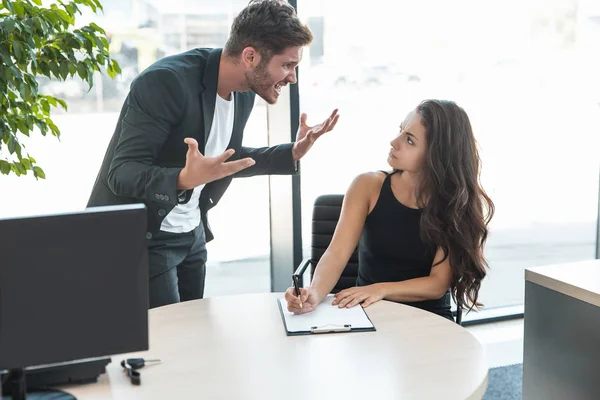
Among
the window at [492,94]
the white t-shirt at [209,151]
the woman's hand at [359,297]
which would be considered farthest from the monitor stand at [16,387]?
the window at [492,94]

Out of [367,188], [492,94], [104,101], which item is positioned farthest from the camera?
[492,94]

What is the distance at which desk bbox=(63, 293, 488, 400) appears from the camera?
133 cm

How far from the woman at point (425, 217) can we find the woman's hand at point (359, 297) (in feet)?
0.44

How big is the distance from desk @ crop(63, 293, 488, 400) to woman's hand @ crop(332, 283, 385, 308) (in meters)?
0.08

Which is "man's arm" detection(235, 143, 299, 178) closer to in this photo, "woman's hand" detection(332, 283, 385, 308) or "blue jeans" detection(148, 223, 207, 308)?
"blue jeans" detection(148, 223, 207, 308)

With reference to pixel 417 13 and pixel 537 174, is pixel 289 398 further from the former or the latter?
pixel 537 174

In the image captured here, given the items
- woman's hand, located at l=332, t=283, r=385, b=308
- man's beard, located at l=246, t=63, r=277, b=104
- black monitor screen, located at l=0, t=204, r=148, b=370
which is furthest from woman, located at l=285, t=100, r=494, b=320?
black monitor screen, located at l=0, t=204, r=148, b=370

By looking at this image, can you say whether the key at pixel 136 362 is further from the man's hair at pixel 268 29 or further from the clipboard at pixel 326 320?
the man's hair at pixel 268 29

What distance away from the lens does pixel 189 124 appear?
2.12 metres

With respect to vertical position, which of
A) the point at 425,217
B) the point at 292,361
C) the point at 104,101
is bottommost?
the point at 292,361

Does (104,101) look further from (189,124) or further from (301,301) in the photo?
(301,301)

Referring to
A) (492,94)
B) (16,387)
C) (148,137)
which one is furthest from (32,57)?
(492,94)

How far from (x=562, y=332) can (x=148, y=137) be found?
1.37 meters

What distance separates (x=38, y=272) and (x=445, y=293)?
1414 millimetres
